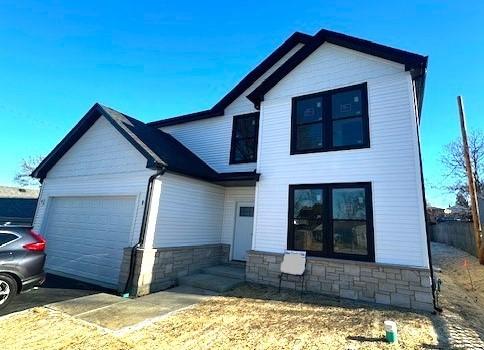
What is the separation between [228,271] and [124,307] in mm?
3838

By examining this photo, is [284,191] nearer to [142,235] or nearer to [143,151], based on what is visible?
[142,235]

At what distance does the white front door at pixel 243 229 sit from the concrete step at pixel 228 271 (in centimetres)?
58

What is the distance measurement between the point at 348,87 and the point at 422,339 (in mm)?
6613

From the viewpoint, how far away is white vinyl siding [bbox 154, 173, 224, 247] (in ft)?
26.8

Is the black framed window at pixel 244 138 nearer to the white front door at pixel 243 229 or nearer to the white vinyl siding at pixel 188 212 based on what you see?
the white vinyl siding at pixel 188 212

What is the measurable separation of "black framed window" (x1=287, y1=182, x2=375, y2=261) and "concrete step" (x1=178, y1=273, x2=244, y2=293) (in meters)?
2.08

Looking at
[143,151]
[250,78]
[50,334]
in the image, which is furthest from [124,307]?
[250,78]

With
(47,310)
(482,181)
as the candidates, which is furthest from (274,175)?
(482,181)

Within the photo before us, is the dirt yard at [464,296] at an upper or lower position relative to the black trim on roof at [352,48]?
lower

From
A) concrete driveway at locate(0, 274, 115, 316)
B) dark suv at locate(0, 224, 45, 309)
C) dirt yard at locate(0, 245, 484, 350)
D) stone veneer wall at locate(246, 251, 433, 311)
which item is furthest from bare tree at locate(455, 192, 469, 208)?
dark suv at locate(0, 224, 45, 309)

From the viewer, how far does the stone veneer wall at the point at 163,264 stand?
7195 millimetres

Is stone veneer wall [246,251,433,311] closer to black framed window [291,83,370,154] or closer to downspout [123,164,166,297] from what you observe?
black framed window [291,83,370,154]

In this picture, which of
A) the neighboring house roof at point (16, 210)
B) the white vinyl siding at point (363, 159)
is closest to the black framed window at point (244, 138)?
the white vinyl siding at point (363, 159)

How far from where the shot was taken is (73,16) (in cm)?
988
